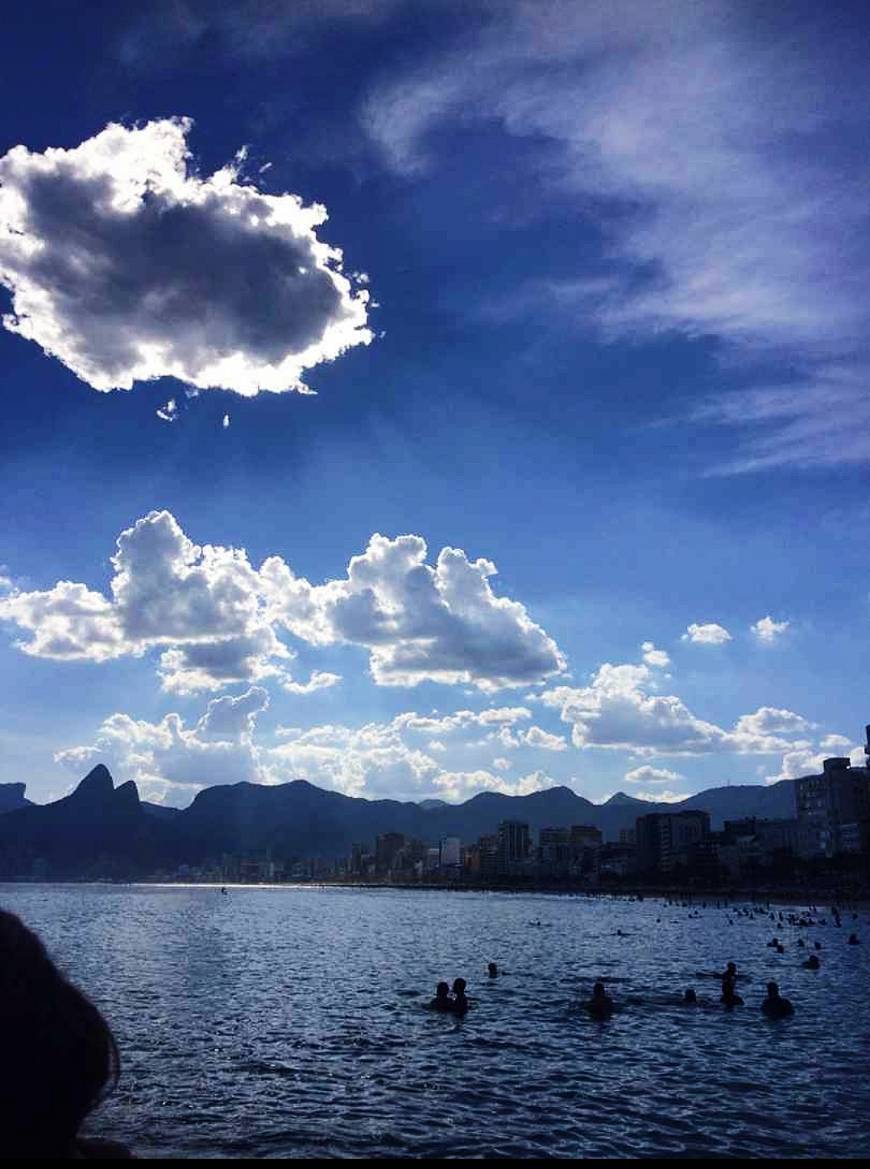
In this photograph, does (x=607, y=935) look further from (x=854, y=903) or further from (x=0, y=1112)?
(x=0, y=1112)

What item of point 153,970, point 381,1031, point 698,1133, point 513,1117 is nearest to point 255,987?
point 153,970

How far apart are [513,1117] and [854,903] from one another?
183 meters

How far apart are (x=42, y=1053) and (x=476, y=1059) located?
34.7 m

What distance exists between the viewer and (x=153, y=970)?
217 feet

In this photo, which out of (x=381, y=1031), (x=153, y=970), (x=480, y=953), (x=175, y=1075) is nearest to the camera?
(x=175, y=1075)

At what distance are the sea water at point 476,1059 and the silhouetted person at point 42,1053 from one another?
21.5 m

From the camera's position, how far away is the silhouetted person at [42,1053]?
139 inches

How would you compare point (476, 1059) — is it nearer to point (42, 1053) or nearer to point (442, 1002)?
point (442, 1002)

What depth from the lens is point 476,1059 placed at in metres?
33.9

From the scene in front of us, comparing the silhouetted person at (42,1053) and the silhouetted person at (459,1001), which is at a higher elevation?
the silhouetted person at (42,1053)

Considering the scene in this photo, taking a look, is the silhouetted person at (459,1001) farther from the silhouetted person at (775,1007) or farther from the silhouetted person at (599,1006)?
the silhouetted person at (775,1007)

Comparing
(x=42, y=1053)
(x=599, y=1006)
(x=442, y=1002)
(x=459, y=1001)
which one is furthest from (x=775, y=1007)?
(x=42, y=1053)

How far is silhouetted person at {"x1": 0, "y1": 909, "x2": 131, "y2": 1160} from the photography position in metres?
3.52

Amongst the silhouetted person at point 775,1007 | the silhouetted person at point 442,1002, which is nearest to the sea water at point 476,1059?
the silhouetted person at point 442,1002
